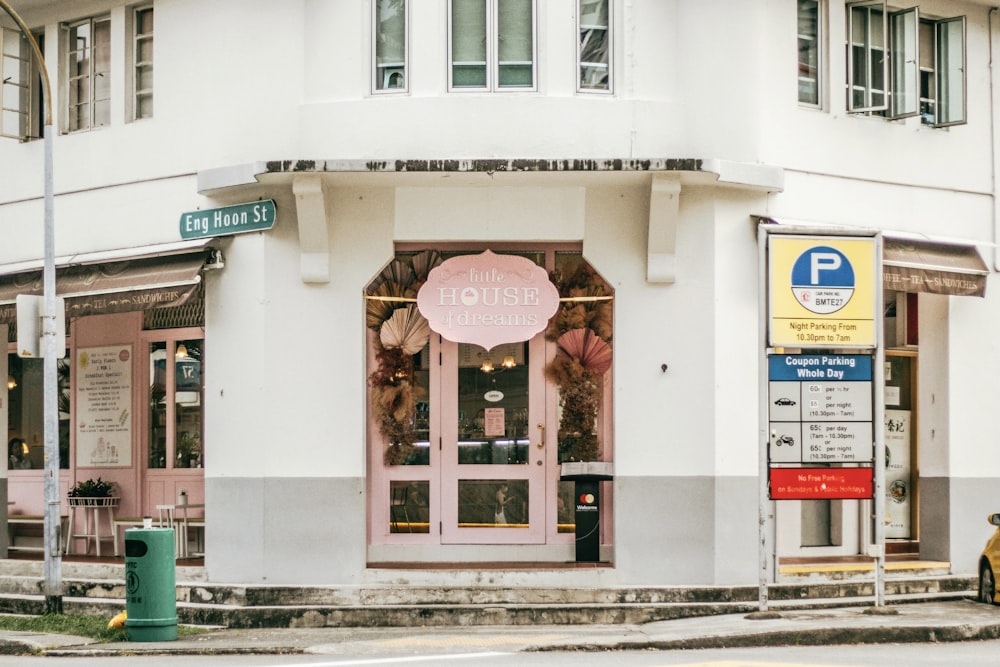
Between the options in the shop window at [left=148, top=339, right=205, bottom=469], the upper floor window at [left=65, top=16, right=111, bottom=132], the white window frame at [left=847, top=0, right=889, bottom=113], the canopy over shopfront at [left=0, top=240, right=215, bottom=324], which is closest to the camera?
the canopy over shopfront at [left=0, top=240, right=215, bottom=324]

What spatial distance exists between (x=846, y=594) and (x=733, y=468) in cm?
191

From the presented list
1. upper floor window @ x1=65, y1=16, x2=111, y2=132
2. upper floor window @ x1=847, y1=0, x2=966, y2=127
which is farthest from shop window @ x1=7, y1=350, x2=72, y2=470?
upper floor window @ x1=847, y1=0, x2=966, y2=127

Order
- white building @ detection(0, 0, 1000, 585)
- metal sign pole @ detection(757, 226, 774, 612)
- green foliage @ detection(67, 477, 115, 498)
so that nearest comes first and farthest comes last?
1. metal sign pole @ detection(757, 226, 774, 612)
2. white building @ detection(0, 0, 1000, 585)
3. green foliage @ detection(67, 477, 115, 498)

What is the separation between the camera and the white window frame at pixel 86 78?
17.5 m

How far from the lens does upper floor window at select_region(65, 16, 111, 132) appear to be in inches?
690

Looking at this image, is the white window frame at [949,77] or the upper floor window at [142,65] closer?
the upper floor window at [142,65]

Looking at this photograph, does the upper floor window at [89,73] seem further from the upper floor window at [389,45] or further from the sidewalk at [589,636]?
the sidewalk at [589,636]

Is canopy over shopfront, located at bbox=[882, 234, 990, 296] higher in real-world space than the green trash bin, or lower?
higher

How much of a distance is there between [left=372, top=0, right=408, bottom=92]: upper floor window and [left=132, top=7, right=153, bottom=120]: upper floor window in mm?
3019

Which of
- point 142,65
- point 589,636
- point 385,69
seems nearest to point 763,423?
point 589,636

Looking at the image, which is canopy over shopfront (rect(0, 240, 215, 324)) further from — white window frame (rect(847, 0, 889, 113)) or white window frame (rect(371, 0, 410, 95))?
white window frame (rect(847, 0, 889, 113))

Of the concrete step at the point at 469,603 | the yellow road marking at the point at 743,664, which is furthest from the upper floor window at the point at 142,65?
the yellow road marking at the point at 743,664

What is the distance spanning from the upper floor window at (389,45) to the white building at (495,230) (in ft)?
0.09

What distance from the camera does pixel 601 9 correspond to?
1570 centimetres
